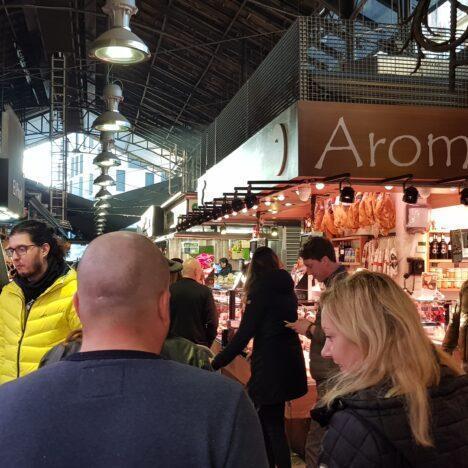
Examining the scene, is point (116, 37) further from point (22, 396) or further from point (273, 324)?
point (22, 396)

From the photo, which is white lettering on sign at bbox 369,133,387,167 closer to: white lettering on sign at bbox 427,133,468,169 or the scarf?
white lettering on sign at bbox 427,133,468,169

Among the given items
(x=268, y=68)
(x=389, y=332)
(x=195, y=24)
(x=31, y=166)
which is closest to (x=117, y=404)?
(x=389, y=332)

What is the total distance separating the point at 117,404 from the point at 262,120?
6.72 m

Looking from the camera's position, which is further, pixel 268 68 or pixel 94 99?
pixel 94 99

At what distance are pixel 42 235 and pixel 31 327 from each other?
1.86ft

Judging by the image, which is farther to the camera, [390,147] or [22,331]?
[390,147]

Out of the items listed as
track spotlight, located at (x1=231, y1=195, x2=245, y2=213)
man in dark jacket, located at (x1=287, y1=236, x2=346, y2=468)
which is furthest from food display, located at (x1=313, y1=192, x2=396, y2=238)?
man in dark jacket, located at (x1=287, y1=236, x2=346, y2=468)

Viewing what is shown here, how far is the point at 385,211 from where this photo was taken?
712 cm

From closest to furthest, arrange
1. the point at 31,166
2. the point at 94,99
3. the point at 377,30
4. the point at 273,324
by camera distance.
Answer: the point at 273,324, the point at 377,30, the point at 94,99, the point at 31,166

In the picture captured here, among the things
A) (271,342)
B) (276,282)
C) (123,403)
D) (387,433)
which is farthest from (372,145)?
(123,403)

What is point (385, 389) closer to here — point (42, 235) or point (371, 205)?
point (42, 235)

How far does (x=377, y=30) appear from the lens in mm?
6188

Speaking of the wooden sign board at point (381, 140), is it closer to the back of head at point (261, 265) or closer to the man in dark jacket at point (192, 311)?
the back of head at point (261, 265)

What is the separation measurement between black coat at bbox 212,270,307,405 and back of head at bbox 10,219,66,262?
1560 mm
